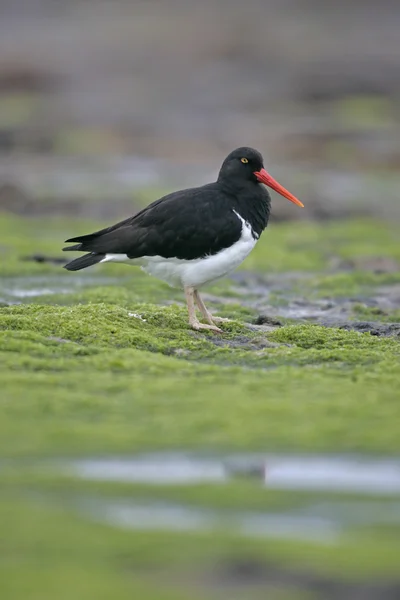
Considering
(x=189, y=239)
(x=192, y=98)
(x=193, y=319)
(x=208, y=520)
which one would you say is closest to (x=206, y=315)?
(x=193, y=319)

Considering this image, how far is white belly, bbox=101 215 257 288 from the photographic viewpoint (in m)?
9.60

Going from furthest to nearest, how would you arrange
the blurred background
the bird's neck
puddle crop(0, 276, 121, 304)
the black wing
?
the blurred background, puddle crop(0, 276, 121, 304), the bird's neck, the black wing

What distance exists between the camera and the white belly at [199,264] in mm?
9602

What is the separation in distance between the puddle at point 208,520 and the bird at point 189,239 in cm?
425

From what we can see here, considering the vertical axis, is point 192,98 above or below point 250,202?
above

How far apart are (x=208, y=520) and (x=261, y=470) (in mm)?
835

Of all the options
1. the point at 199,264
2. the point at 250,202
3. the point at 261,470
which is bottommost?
the point at 261,470

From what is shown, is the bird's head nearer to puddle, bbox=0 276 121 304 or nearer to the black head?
the black head

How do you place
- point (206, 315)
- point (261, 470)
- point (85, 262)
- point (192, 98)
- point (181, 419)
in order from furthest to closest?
point (192, 98), point (206, 315), point (85, 262), point (181, 419), point (261, 470)

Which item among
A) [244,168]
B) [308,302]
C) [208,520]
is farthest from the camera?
[308,302]

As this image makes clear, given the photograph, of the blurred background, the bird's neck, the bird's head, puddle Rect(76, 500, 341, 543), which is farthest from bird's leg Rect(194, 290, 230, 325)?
the blurred background

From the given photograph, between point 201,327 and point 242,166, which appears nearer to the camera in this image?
point 201,327

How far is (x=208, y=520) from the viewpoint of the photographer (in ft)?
17.1

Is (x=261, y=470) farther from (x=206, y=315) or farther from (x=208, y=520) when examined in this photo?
(x=206, y=315)
